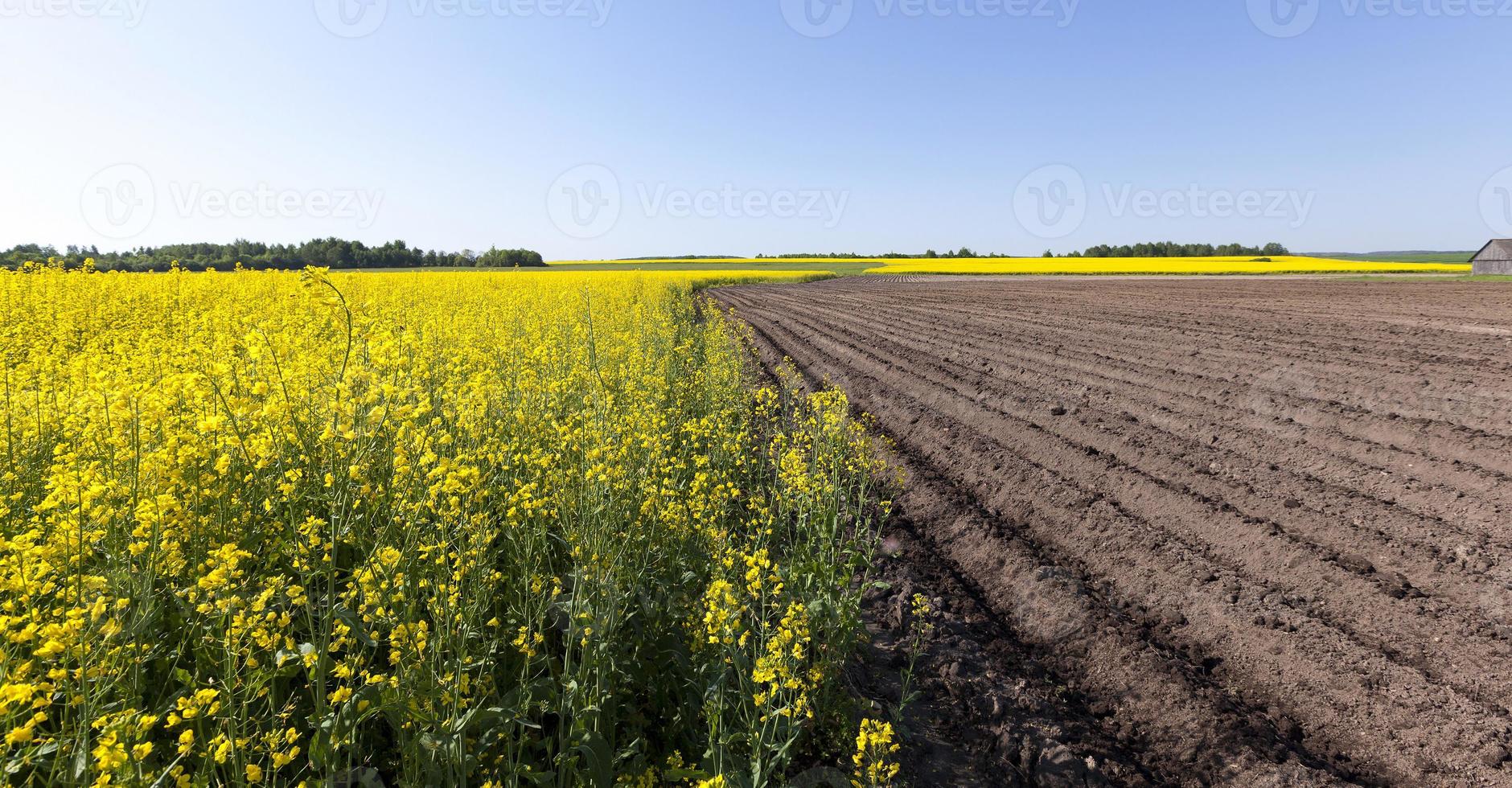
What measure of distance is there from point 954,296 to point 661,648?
25838 millimetres

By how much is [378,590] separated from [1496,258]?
61447mm

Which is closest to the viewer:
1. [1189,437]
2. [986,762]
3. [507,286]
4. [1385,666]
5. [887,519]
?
[986,762]

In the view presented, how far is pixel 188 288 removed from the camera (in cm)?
1185

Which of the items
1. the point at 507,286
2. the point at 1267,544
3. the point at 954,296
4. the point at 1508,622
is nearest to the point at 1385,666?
the point at 1508,622

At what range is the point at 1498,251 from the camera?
39719 mm

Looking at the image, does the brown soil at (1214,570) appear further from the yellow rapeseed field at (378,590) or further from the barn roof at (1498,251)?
the barn roof at (1498,251)

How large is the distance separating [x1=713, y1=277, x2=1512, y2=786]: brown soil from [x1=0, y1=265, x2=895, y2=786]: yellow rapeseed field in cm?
92

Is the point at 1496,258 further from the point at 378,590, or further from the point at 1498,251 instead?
the point at 378,590

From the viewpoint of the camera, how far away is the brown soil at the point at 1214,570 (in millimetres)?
3000

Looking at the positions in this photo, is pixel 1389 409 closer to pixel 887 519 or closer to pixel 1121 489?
pixel 1121 489

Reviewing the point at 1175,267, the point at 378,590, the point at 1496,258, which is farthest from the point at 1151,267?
the point at 378,590

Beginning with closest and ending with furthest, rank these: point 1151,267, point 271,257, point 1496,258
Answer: point 271,257, point 1496,258, point 1151,267

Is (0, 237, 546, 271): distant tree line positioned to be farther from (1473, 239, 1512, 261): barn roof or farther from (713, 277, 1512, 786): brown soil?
(1473, 239, 1512, 261): barn roof

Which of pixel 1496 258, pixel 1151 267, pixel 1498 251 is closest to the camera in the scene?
pixel 1496 258
